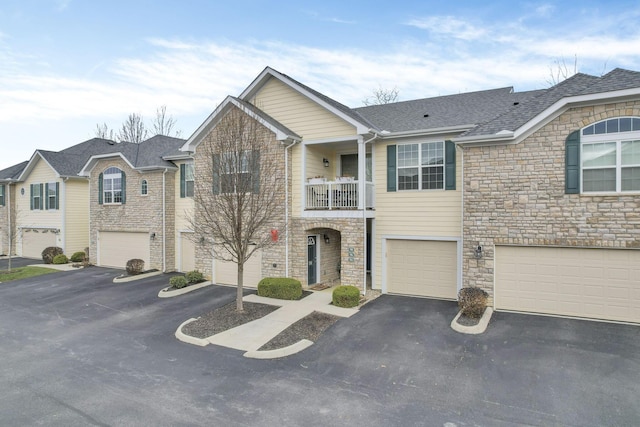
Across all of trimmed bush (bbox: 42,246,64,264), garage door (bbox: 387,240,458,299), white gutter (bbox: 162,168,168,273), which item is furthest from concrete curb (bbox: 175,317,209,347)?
trimmed bush (bbox: 42,246,64,264)

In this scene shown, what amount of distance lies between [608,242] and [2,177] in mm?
35906

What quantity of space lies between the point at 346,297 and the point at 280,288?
8.82 feet

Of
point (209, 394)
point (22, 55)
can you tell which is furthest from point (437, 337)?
point (22, 55)

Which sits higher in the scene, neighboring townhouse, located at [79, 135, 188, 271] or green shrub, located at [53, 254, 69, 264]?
neighboring townhouse, located at [79, 135, 188, 271]

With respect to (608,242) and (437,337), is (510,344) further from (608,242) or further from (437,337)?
(608,242)

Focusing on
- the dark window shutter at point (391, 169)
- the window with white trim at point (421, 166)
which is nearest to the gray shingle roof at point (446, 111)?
the window with white trim at point (421, 166)

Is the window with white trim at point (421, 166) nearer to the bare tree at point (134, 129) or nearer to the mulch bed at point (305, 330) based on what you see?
the mulch bed at point (305, 330)

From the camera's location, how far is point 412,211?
1349cm

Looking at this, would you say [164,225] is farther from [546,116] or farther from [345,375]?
[546,116]

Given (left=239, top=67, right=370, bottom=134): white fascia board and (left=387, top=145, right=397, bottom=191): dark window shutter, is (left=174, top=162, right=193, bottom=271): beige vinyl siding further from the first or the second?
(left=387, top=145, right=397, bottom=191): dark window shutter

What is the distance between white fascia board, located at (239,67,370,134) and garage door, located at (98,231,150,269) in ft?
32.2

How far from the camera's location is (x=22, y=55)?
15414 millimetres

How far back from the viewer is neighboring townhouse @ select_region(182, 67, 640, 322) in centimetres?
1016

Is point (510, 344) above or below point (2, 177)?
below
